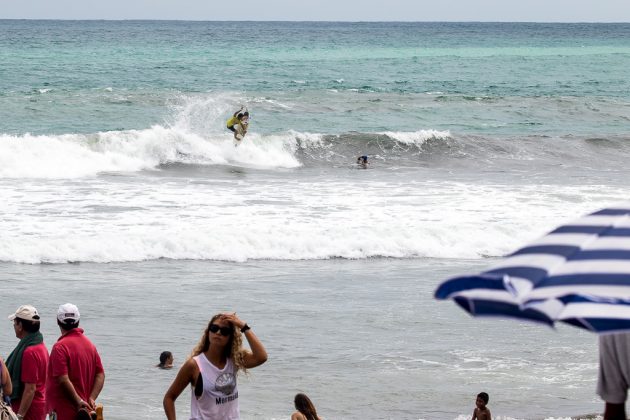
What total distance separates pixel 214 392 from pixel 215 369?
0.39 ft

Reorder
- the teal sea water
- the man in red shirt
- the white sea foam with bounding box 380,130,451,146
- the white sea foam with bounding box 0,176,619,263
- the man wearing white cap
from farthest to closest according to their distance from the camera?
1. the teal sea water
2. the white sea foam with bounding box 380,130,451,146
3. the white sea foam with bounding box 0,176,619,263
4. the man wearing white cap
5. the man in red shirt

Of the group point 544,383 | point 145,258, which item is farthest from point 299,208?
point 544,383

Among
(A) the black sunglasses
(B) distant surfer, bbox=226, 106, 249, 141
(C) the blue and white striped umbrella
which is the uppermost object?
(C) the blue and white striped umbrella

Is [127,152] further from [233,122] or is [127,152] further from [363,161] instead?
[363,161]

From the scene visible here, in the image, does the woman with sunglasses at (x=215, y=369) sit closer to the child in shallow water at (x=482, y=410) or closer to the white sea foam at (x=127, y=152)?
the child in shallow water at (x=482, y=410)

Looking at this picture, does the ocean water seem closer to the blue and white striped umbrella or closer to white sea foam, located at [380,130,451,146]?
white sea foam, located at [380,130,451,146]

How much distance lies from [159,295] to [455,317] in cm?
366

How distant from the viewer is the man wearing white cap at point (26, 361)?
22.2ft

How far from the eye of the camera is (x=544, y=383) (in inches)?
416

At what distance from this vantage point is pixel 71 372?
667cm

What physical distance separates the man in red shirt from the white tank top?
47.4 inches

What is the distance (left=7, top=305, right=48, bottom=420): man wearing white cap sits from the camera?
267 inches

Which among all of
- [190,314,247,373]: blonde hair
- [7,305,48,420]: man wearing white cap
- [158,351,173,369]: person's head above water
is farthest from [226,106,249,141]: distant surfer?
[190,314,247,373]: blonde hair

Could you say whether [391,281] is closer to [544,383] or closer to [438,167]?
[544,383]
